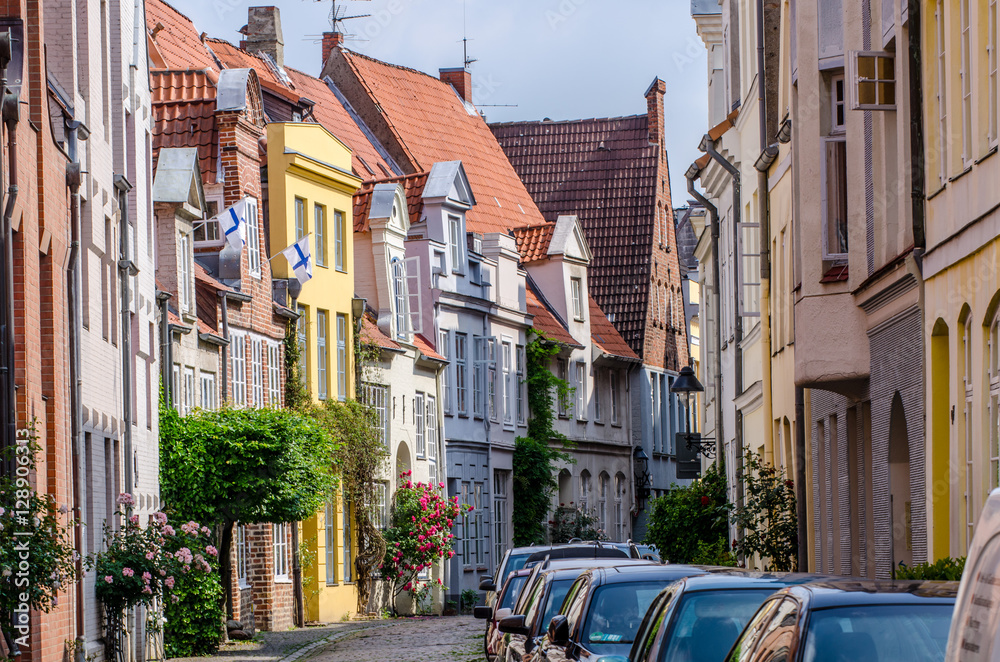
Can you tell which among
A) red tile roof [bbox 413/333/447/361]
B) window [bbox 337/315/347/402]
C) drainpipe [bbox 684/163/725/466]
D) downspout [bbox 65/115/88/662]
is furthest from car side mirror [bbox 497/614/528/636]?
red tile roof [bbox 413/333/447/361]

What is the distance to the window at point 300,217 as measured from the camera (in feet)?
111

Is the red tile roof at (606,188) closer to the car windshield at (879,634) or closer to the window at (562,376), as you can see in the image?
the window at (562,376)

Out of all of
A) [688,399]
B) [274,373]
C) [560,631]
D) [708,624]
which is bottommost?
[560,631]

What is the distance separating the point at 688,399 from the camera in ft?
110

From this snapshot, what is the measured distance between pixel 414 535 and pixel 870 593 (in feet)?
102

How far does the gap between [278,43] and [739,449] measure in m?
20.2

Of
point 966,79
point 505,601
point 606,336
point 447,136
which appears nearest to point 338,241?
point 447,136

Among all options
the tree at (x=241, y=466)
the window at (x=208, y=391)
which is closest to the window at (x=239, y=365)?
the window at (x=208, y=391)

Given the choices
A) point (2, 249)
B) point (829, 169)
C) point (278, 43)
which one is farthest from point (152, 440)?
point (278, 43)

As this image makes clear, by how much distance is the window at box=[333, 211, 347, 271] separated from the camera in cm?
3550

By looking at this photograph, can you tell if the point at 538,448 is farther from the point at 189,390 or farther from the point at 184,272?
the point at 184,272

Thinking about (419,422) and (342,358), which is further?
(419,422)

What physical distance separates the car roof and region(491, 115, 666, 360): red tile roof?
4754cm

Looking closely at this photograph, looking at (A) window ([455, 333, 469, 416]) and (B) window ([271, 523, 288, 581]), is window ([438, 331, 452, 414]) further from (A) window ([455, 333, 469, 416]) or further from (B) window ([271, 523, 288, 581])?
(B) window ([271, 523, 288, 581])
